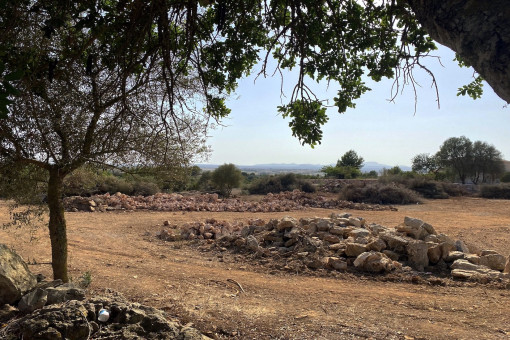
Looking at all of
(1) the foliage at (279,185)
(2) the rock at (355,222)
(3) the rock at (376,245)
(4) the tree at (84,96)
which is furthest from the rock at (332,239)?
(1) the foliage at (279,185)

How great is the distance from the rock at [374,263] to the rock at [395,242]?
0.73m

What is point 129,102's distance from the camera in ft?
16.3

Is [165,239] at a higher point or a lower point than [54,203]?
lower

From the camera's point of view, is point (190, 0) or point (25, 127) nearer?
point (190, 0)

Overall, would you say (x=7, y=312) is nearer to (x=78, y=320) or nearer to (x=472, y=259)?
(x=78, y=320)

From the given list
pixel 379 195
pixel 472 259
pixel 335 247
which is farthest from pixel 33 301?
pixel 379 195

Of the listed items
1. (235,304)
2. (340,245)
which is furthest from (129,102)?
(340,245)

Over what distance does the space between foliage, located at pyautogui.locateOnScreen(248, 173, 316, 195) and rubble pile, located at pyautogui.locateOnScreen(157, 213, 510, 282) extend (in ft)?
62.1

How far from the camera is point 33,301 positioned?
Result: 4352 mm

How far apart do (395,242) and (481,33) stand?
7241 millimetres

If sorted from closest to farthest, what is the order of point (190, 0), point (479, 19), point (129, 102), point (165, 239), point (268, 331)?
1. point (479, 19)
2. point (190, 0)
3. point (268, 331)
4. point (129, 102)
5. point (165, 239)

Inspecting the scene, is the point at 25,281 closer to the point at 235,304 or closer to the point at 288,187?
the point at 235,304

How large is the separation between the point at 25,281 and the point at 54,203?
105cm

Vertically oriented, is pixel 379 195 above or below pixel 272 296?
above
